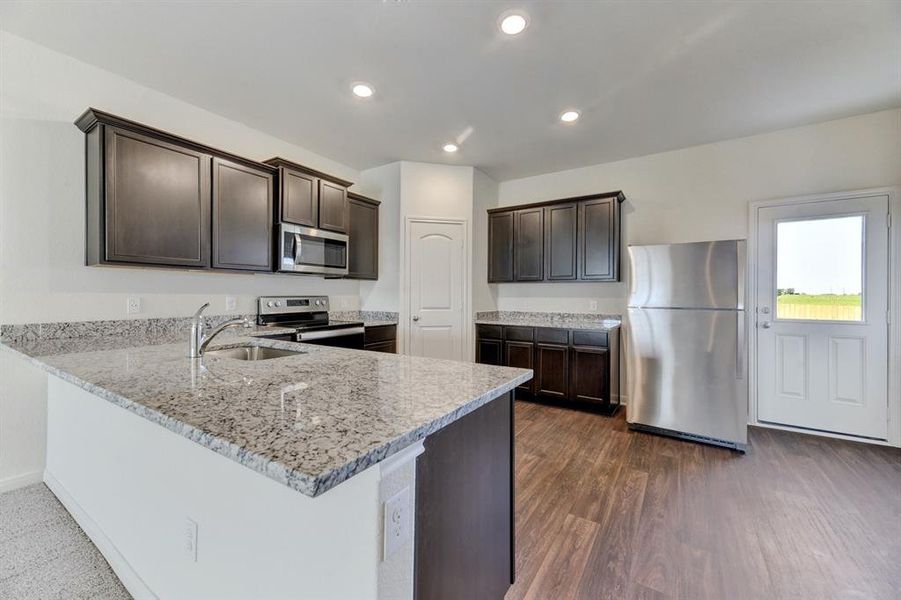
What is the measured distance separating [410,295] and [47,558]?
311 centimetres

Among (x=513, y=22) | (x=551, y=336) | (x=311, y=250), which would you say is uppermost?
(x=513, y=22)

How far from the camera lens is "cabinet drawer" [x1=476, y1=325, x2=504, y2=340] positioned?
431cm

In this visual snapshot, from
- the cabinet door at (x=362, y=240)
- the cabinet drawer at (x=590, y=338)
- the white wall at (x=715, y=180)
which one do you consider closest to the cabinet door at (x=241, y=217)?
the cabinet door at (x=362, y=240)

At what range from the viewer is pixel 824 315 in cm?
319

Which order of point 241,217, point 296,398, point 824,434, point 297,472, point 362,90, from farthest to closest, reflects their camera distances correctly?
point 824,434
point 241,217
point 362,90
point 296,398
point 297,472

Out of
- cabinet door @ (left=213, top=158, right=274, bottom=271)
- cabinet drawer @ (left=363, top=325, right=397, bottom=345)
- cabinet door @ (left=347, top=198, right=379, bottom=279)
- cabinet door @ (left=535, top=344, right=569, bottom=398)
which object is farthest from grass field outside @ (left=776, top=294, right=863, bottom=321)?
cabinet door @ (left=213, top=158, right=274, bottom=271)

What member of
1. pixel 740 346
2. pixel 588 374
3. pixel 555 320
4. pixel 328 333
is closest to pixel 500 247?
pixel 555 320

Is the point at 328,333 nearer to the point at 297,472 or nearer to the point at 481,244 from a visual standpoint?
the point at 481,244

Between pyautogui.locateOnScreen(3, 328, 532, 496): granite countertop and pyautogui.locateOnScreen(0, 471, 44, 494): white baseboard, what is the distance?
1102 mm

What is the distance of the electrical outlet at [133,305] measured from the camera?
102 inches

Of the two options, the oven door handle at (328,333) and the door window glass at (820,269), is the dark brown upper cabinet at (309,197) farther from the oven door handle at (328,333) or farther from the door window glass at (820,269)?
the door window glass at (820,269)

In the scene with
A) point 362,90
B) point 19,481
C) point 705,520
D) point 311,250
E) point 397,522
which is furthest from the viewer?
point 311,250

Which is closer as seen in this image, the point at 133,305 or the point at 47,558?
the point at 47,558

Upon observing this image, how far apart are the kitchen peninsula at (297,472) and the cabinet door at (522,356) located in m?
2.71
